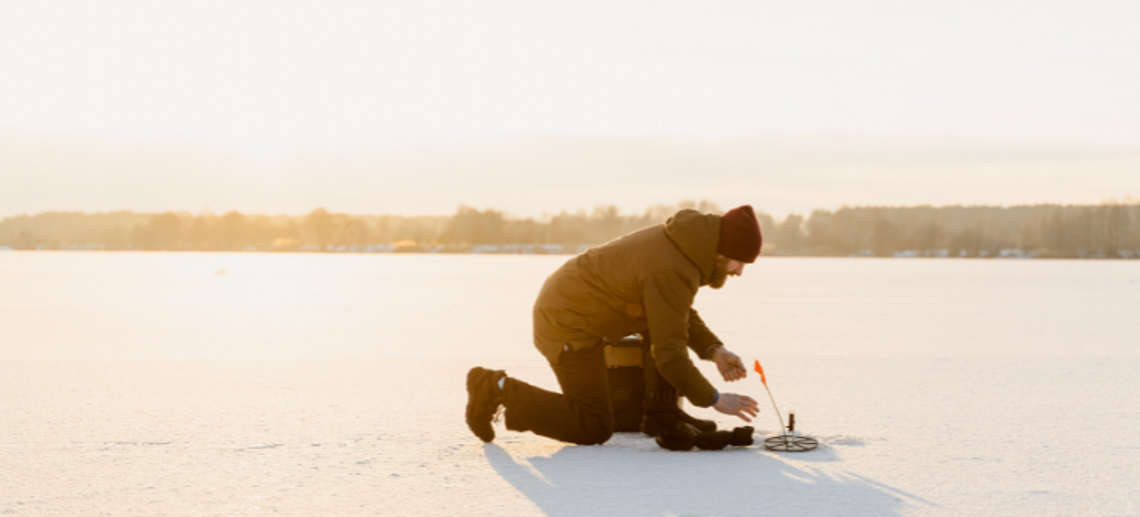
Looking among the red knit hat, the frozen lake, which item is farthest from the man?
the frozen lake

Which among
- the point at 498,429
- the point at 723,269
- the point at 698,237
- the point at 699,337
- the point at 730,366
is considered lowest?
the point at 498,429

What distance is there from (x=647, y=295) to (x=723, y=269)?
0.36 meters

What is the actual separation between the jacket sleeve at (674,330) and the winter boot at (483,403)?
81cm

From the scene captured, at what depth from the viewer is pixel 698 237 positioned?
388cm

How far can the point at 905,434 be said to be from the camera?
4520 mm

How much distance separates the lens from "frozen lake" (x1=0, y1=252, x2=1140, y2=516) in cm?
335

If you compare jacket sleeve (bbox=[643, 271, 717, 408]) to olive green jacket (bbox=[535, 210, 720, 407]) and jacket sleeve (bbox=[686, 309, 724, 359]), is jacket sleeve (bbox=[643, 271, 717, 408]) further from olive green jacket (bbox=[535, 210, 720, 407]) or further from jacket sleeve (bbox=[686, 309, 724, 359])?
jacket sleeve (bbox=[686, 309, 724, 359])

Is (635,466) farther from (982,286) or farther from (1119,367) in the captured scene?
(982,286)

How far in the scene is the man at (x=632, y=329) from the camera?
154 inches

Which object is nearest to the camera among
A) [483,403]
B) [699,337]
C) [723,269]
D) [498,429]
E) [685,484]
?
[685,484]

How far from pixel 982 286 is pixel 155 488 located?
21818 mm

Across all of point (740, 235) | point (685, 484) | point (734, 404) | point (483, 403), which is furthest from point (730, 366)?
point (483, 403)

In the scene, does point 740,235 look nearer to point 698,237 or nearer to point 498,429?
point 698,237

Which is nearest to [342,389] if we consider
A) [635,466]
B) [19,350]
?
[635,466]
